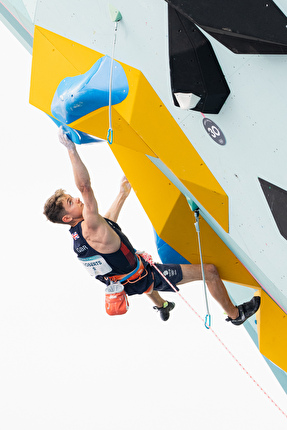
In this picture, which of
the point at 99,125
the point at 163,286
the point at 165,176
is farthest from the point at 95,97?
the point at 163,286

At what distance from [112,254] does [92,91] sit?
1038mm

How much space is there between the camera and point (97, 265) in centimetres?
380

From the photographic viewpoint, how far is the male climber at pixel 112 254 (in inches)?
141

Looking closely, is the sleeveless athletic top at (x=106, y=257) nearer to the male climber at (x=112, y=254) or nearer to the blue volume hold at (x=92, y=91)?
the male climber at (x=112, y=254)

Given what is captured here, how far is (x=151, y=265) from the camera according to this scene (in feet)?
13.1

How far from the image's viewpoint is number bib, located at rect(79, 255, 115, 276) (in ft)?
12.4

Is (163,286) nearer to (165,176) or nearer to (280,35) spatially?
(165,176)

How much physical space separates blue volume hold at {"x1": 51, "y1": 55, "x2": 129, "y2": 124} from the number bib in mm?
884

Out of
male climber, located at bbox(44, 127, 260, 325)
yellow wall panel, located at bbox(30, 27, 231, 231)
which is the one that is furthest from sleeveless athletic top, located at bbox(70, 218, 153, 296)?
yellow wall panel, located at bbox(30, 27, 231, 231)

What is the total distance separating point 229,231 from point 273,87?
3.27 feet

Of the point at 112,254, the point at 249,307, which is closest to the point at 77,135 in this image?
the point at 112,254

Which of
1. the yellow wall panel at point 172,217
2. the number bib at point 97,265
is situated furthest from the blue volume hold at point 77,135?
the number bib at point 97,265

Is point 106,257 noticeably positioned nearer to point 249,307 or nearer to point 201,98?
point 249,307

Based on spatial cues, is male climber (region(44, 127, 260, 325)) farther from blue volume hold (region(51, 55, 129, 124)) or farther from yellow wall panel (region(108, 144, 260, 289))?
blue volume hold (region(51, 55, 129, 124))
